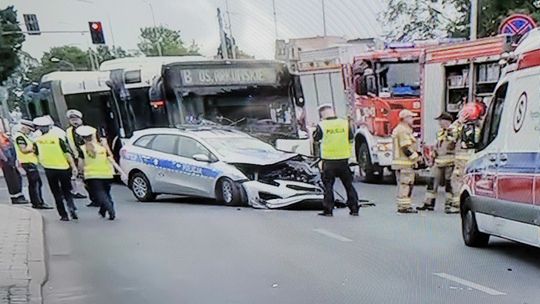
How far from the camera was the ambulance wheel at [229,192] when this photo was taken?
558 inches

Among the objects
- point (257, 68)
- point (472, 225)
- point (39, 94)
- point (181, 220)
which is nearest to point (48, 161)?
point (181, 220)

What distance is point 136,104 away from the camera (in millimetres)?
19734

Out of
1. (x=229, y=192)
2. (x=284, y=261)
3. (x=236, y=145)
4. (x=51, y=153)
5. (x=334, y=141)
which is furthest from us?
(x=236, y=145)

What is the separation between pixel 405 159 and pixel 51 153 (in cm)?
594

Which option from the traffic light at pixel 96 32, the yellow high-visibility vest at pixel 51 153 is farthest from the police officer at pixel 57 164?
the traffic light at pixel 96 32

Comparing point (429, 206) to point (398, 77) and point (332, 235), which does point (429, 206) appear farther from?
point (398, 77)

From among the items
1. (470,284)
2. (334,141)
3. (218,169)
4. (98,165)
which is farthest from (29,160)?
(470,284)

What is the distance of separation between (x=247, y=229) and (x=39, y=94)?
15.7 metres

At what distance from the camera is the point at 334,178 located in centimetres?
1246

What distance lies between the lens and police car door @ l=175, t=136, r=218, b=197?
14.6 metres

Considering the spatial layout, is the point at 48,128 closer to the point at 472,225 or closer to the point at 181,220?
the point at 181,220

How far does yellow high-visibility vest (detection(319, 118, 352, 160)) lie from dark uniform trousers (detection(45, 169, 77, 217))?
441cm

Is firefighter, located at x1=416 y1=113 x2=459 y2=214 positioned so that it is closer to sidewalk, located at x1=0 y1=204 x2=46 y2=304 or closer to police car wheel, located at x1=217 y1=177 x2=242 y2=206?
police car wheel, located at x1=217 y1=177 x2=242 y2=206

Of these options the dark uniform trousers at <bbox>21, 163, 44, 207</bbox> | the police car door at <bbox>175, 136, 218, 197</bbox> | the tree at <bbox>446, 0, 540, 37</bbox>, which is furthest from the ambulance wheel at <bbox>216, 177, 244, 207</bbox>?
the tree at <bbox>446, 0, 540, 37</bbox>
